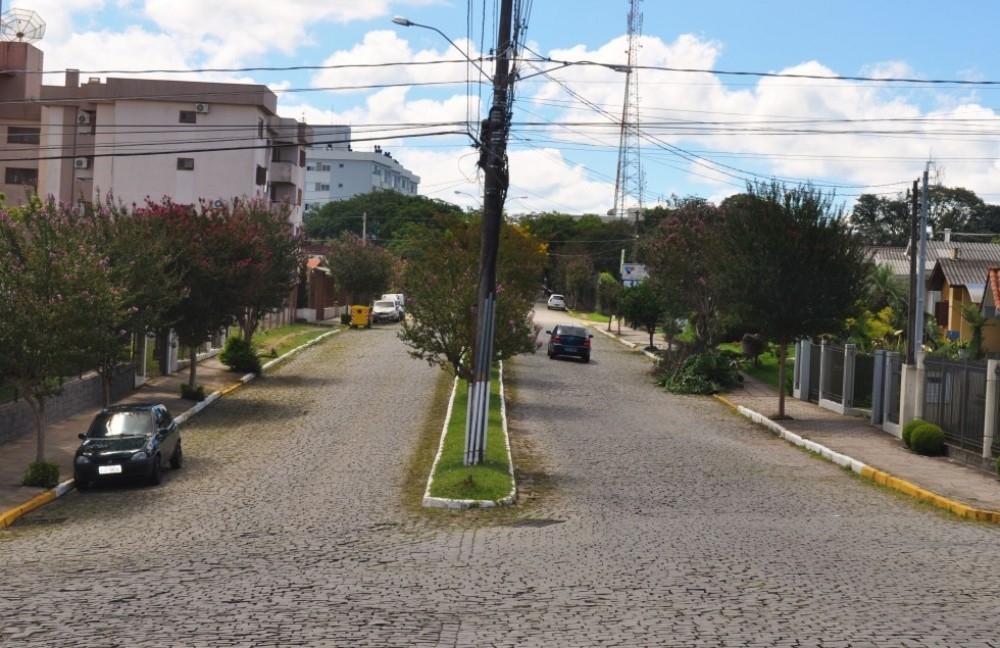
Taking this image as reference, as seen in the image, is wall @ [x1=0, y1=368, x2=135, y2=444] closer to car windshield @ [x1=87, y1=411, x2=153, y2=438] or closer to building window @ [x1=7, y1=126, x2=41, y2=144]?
car windshield @ [x1=87, y1=411, x2=153, y2=438]

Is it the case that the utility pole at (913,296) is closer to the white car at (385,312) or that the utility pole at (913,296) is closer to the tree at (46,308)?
the tree at (46,308)

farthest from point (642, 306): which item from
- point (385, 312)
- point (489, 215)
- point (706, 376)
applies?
point (489, 215)

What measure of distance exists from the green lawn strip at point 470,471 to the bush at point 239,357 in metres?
14.5

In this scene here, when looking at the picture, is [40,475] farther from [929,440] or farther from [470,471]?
[929,440]

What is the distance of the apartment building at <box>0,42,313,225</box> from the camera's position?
67938mm

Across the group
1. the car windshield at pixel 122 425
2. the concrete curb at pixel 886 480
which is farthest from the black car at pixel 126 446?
the concrete curb at pixel 886 480

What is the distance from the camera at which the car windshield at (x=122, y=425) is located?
2228 cm

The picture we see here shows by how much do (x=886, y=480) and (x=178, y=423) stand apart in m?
17.3

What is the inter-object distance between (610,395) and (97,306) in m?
19.9

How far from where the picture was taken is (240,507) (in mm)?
18766

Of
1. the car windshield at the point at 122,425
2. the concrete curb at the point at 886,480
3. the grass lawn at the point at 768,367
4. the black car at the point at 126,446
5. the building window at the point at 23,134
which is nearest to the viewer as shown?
the concrete curb at the point at 886,480

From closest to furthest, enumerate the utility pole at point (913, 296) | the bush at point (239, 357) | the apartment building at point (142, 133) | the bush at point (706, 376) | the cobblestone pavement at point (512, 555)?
the cobblestone pavement at point (512, 555) → the utility pole at point (913, 296) → the bush at point (706, 376) → the bush at point (239, 357) → the apartment building at point (142, 133)

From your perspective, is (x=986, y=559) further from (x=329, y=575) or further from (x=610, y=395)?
(x=610, y=395)

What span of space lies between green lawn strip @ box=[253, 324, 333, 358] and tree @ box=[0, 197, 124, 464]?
2420cm
